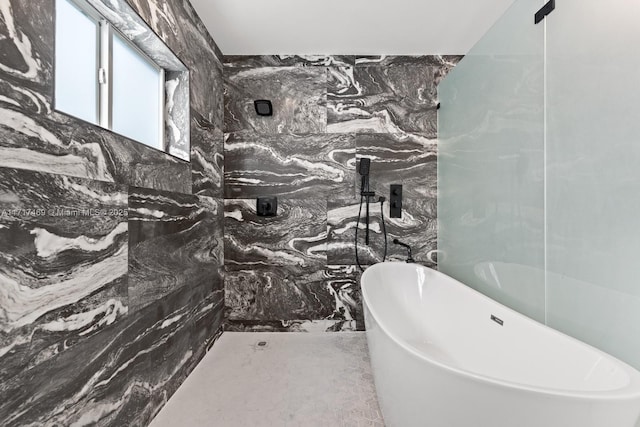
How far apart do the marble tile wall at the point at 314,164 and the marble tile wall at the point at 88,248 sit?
0.63 metres

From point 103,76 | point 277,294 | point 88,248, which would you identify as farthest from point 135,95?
point 277,294

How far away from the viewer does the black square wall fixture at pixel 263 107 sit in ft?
8.19

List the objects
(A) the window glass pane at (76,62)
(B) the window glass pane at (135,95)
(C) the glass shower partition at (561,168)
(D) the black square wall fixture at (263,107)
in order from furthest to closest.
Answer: (D) the black square wall fixture at (263,107), (B) the window glass pane at (135,95), (A) the window glass pane at (76,62), (C) the glass shower partition at (561,168)

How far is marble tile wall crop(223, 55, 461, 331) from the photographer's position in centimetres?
256

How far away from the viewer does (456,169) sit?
7.34 feet

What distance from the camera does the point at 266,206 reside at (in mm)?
2537

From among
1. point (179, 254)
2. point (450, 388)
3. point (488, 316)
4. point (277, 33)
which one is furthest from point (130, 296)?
point (277, 33)

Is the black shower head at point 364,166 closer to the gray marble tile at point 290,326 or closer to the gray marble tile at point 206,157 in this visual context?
the gray marble tile at point 206,157

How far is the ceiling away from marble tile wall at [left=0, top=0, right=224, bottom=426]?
0.41 meters

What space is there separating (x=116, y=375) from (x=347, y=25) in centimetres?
251

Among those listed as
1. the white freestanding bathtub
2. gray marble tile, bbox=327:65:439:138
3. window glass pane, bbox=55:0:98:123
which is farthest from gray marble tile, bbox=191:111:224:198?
the white freestanding bathtub

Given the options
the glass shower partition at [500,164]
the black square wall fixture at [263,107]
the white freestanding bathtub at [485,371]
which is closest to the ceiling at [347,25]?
the glass shower partition at [500,164]

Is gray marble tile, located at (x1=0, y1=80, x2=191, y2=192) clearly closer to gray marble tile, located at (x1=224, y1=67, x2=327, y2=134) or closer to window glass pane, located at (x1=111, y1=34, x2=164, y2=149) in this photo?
window glass pane, located at (x1=111, y1=34, x2=164, y2=149)

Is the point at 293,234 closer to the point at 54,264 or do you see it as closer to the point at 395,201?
the point at 395,201
